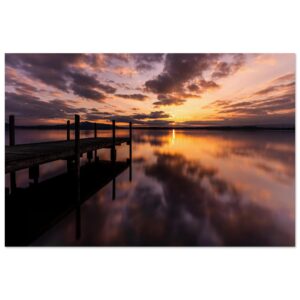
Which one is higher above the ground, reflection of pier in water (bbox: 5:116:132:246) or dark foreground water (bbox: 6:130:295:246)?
reflection of pier in water (bbox: 5:116:132:246)

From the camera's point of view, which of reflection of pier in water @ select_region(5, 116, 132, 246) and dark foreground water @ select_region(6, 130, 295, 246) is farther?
dark foreground water @ select_region(6, 130, 295, 246)

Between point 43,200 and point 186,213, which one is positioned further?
point 186,213

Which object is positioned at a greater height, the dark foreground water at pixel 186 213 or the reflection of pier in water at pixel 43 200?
the reflection of pier in water at pixel 43 200

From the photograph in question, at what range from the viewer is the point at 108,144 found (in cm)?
1115

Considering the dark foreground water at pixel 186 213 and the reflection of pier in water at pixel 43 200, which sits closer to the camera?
the reflection of pier in water at pixel 43 200

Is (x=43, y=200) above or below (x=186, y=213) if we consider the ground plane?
above

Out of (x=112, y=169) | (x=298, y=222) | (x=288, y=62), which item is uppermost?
(x=288, y=62)
